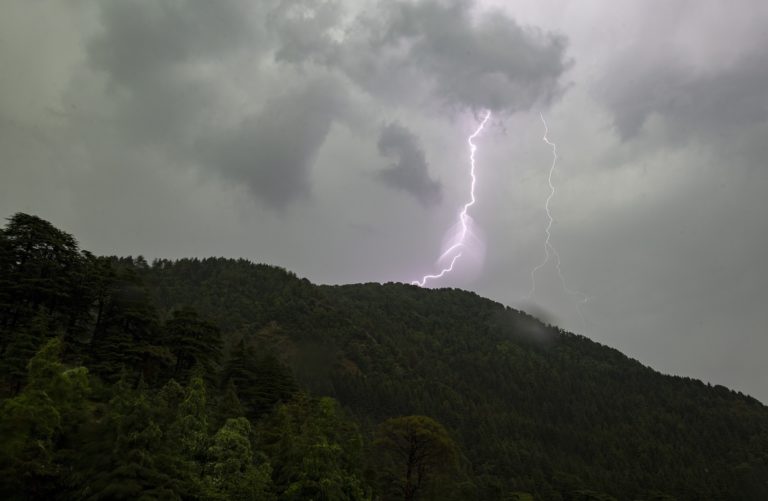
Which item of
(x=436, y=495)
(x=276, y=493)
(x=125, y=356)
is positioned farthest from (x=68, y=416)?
(x=436, y=495)

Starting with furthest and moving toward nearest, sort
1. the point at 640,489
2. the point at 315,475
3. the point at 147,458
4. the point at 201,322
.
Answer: the point at 640,489 < the point at 201,322 < the point at 315,475 < the point at 147,458

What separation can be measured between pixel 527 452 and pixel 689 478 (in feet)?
141

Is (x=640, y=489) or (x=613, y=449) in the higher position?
(x=613, y=449)

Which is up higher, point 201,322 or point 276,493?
point 201,322

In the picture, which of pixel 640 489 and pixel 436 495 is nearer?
pixel 436 495

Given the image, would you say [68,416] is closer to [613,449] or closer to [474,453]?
[474,453]

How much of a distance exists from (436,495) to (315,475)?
36660mm

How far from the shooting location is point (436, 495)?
61625mm

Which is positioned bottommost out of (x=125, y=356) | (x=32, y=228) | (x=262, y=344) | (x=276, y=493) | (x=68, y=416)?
(x=276, y=493)

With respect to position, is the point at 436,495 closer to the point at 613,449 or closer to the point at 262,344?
the point at 262,344

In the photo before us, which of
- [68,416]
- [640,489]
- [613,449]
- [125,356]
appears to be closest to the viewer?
[68,416]

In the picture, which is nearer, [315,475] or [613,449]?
[315,475]

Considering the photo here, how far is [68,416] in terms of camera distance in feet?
90.0

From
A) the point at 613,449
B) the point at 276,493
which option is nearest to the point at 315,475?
the point at 276,493
